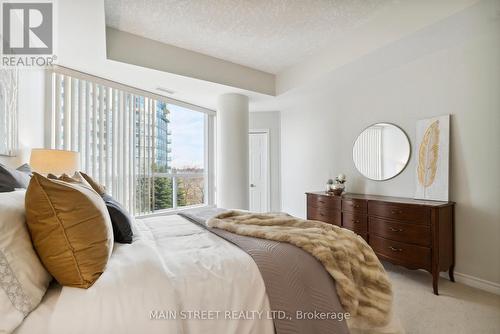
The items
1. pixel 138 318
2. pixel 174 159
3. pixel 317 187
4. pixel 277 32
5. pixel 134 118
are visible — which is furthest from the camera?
pixel 174 159

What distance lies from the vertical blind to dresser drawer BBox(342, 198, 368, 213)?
298 centimetres

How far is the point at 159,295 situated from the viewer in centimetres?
94

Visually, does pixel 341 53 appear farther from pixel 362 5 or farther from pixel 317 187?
pixel 317 187

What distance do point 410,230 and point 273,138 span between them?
2997mm

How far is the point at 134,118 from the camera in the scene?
379 cm

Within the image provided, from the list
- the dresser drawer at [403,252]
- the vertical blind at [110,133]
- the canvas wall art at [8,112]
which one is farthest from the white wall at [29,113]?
the dresser drawer at [403,252]

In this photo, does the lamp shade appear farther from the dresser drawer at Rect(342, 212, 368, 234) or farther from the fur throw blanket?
the dresser drawer at Rect(342, 212, 368, 234)

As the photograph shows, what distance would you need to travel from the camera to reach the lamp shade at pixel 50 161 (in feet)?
7.12

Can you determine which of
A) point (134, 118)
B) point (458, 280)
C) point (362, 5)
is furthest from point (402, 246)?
point (134, 118)

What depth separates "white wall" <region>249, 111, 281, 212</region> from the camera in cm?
488

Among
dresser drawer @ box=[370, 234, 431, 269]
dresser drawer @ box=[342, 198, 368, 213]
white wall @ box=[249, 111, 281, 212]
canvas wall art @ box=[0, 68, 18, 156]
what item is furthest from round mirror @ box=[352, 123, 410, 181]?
canvas wall art @ box=[0, 68, 18, 156]

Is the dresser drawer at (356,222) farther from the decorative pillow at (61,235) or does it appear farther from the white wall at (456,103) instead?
the decorative pillow at (61,235)

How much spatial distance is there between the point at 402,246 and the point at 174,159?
3650 millimetres
